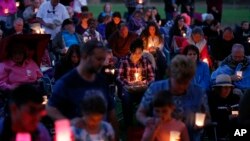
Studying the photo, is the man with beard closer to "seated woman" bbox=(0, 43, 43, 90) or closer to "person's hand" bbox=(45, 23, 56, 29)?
"seated woman" bbox=(0, 43, 43, 90)

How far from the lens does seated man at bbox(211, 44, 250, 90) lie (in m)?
11.2

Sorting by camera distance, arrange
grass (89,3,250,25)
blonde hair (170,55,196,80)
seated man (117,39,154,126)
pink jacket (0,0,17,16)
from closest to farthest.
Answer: blonde hair (170,55,196,80), seated man (117,39,154,126), pink jacket (0,0,17,16), grass (89,3,250,25)

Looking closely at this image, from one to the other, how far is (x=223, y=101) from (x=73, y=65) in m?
2.23

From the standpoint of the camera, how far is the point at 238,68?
449 inches

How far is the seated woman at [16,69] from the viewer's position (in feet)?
32.0

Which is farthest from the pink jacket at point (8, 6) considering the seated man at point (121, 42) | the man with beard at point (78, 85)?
the man with beard at point (78, 85)

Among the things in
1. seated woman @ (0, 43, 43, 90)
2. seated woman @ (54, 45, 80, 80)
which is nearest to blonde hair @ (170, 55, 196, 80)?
seated woman @ (54, 45, 80, 80)

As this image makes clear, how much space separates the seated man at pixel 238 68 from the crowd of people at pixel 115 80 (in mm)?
17

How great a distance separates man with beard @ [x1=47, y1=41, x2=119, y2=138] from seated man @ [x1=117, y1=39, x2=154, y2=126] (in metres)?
5.34

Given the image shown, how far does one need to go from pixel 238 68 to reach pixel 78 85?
6160 millimetres

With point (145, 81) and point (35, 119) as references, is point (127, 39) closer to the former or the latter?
point (145, 81)

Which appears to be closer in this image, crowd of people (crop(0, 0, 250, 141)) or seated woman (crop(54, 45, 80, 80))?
crowd of people (crop(0, 0, 250, 141))

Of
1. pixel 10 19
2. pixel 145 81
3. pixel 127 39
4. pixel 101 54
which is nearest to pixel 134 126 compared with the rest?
pixel 145 81

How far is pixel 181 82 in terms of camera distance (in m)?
5.68
